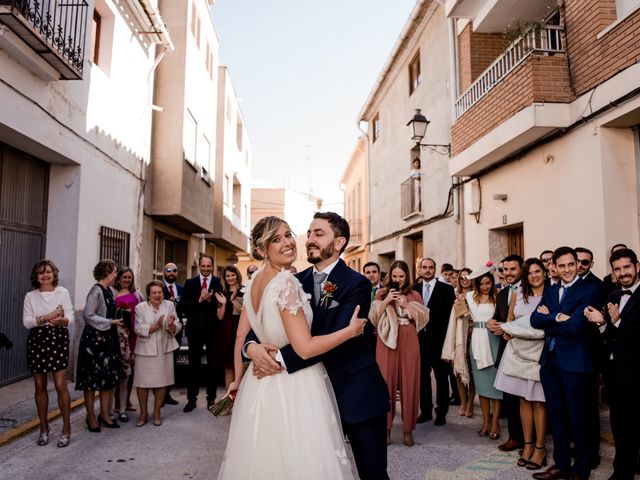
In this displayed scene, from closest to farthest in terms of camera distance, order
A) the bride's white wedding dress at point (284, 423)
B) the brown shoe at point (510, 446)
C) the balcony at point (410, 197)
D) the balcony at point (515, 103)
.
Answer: the bride's white wedding dress at point (284, 423) < the brown shoe at point (510, 446) < the balcony at point (515, 103) < the balcony at point (410, 197)

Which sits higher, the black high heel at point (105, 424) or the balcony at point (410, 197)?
the balcony at point (410, 197)

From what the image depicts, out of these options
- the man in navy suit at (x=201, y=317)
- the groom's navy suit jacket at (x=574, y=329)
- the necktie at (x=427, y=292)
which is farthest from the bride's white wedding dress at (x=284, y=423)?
the man in navy suit at (x=201, y=317)

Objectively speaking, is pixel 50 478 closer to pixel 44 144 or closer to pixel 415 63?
pixel 44 144

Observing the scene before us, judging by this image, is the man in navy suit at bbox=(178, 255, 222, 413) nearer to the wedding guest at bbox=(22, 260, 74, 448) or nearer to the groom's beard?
the wedding guest at bbox=(22, 260, 74, 448)

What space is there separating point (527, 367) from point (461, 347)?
1.51m

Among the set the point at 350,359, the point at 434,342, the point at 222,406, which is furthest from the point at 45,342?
the point at 434,342

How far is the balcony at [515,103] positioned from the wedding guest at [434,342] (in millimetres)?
3017

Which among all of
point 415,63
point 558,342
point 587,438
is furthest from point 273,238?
point 415,63

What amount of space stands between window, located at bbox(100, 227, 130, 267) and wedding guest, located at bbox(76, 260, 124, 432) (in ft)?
12.8

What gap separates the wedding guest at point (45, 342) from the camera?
5.26 meters

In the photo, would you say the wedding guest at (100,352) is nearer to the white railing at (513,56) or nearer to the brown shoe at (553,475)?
the brown shoe at (553,475)

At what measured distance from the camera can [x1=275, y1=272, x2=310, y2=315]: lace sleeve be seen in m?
2.53

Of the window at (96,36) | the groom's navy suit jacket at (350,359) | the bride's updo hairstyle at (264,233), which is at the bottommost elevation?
the groom's navy suit jacket at (350,359)

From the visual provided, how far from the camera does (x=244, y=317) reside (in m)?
3.12
